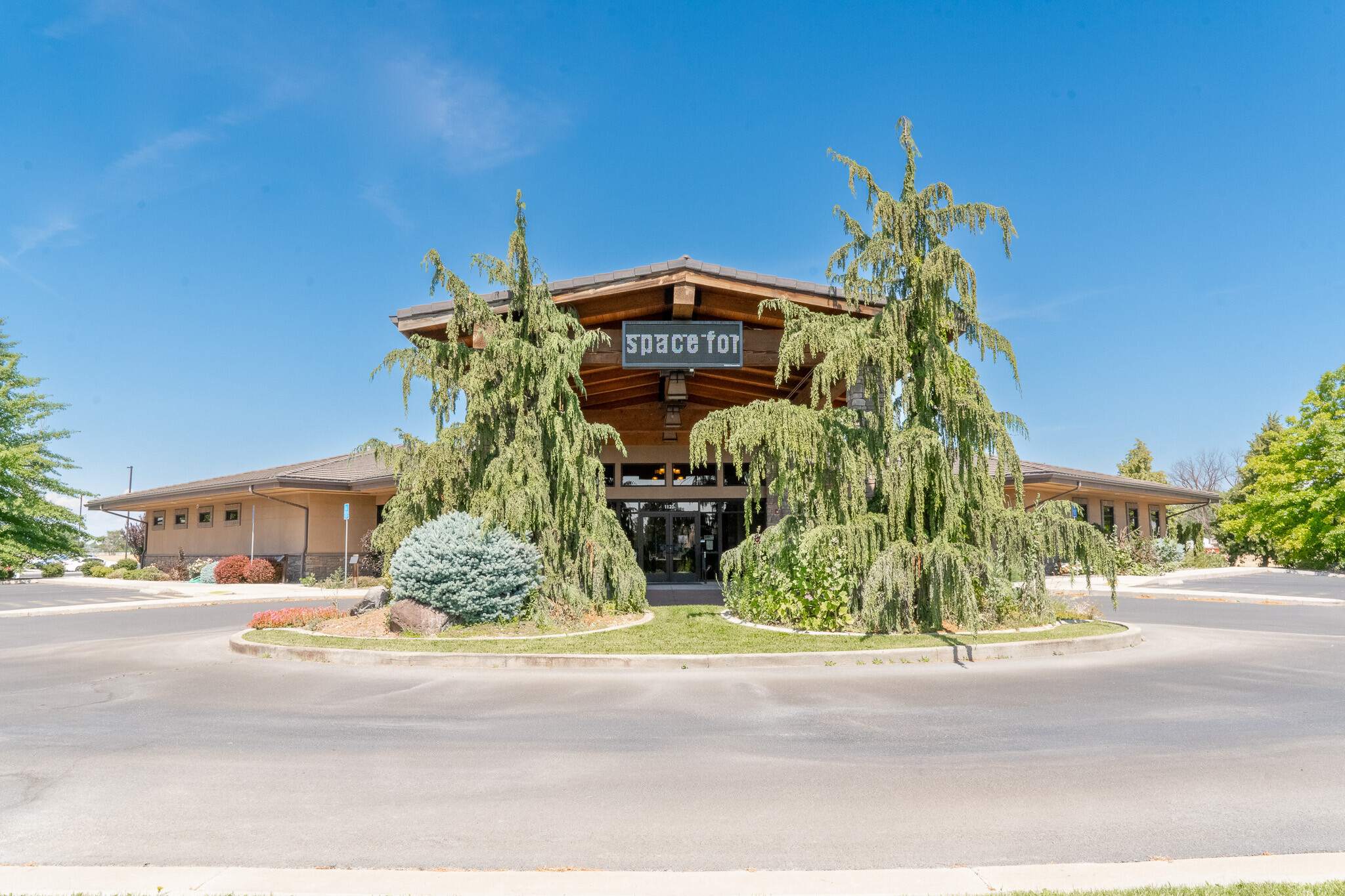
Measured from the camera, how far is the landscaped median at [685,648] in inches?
377

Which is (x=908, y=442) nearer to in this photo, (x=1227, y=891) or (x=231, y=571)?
(x=1227, y=891)

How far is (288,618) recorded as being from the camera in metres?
13.0

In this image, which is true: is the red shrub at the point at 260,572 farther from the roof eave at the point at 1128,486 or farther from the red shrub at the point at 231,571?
the roof eave at the point at 1128,486

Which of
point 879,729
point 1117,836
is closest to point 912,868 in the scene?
point 1117,836

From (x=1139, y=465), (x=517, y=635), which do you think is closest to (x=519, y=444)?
(x=517, y=635)

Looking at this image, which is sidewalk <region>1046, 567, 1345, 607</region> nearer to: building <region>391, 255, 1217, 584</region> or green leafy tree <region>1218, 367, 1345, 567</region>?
green leafy tree <region>1218, 367, 1345, 567</region>

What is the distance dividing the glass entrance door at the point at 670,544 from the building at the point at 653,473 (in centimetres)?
4

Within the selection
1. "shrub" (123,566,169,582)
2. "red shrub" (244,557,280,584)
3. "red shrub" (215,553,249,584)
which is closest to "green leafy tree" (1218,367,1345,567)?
"red shrub" (244,557,280,584)

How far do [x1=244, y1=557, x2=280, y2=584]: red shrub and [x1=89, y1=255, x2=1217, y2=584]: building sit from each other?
22.0 inches

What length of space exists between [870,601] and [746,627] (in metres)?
2.29

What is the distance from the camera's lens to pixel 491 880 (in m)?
3.42

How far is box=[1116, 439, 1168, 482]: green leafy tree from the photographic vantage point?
51.1 meters

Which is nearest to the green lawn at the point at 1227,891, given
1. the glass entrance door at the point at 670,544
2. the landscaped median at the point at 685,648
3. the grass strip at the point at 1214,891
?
the grass strip at the point at 1214,891

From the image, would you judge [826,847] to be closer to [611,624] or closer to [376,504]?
[611,624]
